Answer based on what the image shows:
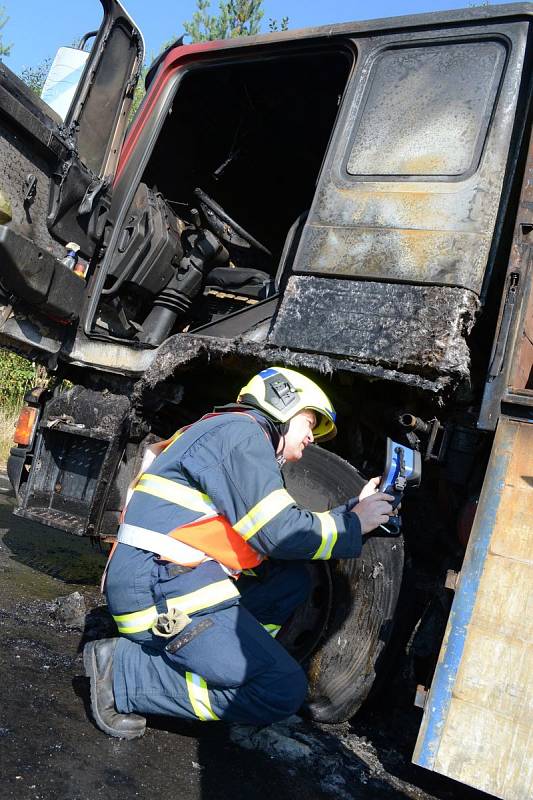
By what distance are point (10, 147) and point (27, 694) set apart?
2113 mm

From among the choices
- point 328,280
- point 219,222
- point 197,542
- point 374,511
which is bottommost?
point 197,542

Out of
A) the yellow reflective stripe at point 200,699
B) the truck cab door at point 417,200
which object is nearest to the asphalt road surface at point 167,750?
the yellow reflective stripe at point 200,699

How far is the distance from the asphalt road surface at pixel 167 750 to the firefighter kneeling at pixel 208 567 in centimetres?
13

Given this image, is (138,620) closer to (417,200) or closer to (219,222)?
(417,200)

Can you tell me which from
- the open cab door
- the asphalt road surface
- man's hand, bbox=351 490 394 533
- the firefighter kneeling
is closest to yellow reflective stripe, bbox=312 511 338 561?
the firefighter kneeling

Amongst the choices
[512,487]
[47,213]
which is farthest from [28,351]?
[512,487]

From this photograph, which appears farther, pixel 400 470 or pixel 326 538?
pixel 400 470

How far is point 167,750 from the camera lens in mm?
2107

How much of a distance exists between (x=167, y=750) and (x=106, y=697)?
241mm

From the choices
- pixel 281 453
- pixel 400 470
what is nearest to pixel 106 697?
pixel 281 453

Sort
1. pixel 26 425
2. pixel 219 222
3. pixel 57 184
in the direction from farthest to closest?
pixel 219 222 < pixel 26 425 < pixel 57 184

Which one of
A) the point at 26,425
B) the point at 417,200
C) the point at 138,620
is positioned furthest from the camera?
the point at 26,425

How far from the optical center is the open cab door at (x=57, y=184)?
292 centimetres

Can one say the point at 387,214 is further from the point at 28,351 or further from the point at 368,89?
the point at 28,351
